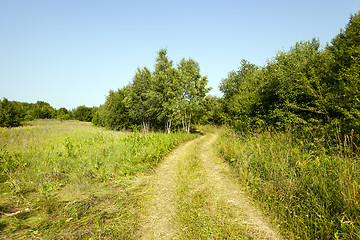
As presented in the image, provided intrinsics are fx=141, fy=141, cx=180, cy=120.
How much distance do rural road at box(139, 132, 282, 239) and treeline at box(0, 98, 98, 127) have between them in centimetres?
4865

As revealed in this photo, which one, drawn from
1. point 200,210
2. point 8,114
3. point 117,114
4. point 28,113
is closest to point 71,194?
point 200,210

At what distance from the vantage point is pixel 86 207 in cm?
388

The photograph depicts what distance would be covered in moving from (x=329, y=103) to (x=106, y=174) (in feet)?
39.4

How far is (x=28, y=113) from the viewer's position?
6762 cm

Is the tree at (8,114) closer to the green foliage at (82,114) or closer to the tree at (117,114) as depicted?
the tree at (117,114)

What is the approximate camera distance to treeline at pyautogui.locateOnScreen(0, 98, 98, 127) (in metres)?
33.8

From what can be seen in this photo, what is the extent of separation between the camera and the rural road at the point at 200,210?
125 inches

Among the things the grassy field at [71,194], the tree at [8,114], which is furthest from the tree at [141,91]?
the tree at [8,114]

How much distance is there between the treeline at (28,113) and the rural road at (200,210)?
48653mm

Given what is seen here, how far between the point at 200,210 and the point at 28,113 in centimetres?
9715

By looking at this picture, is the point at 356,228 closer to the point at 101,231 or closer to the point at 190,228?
the point at 190,228

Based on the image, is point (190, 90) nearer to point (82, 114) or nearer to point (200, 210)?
point (200, 210)

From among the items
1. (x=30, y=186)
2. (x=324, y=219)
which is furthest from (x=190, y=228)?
(x=30, y=186)

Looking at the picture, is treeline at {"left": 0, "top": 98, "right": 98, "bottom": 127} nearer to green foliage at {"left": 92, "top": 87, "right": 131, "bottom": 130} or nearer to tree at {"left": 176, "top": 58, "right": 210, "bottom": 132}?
green foliage at {"left": 92, "top": 87, "right": 131, "bottom": 130}
